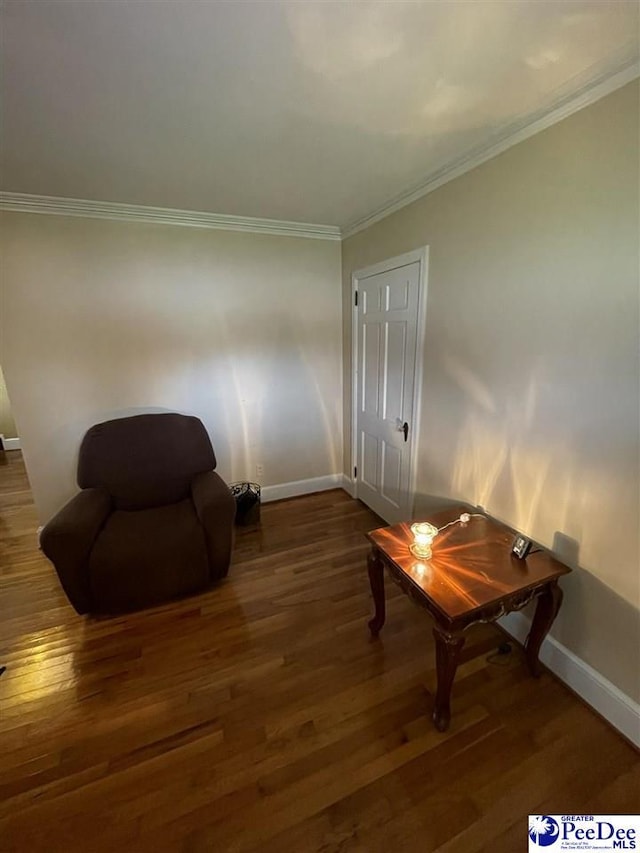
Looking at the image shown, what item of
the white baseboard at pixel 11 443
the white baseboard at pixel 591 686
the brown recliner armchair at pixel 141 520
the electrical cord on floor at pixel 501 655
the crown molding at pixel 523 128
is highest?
the crown molding at pixel 523 128

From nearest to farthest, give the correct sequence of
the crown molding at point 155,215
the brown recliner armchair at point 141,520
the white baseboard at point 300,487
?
1. the brown recliner armchair at point 141,520
2. the crown molding at point 155,215
3. the white baseboard at point 300,487

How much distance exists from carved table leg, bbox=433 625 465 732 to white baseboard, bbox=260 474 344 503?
6.78ft

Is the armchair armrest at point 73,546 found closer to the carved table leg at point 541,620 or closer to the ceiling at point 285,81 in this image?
the ceiling at point 285,81

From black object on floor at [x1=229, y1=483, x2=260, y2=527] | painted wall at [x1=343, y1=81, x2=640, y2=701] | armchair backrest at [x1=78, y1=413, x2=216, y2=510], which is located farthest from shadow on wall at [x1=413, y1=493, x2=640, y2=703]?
armchair backrest at [x1=78, y1=413, x2=216, y2=510]

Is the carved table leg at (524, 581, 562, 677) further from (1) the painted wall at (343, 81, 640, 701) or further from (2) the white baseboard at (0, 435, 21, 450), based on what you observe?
(2) the white baseboard at (0, 435, 21, 450)

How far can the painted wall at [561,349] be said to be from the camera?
1.21 metres

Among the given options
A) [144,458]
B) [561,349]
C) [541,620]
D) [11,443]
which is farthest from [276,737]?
[11,443]

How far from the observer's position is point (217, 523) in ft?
6.48

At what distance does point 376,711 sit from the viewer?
1420 mm

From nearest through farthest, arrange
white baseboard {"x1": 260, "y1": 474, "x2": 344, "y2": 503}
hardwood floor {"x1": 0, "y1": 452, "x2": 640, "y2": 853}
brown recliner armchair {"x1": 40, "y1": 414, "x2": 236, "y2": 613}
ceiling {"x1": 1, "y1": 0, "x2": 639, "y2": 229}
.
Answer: ceiling {"x1": 1, "y1": 0, "x2": 639, "y2": 229} → hardwood floor {"x1": 0, "y1": 452, "x2": 640, "y2": 853} → brown recliner armchair {"x1": 40, "y1": 414, "x2": 236, "y2": 613} → white baseboard {"x1": 260, "y1": 474, "x2": 344, "y2": 503}

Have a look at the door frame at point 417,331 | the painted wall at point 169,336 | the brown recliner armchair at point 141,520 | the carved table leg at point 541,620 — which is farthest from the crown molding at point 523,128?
the brown recliner armchair at point 141,520

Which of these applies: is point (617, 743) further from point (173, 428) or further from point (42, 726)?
point (173, 428)

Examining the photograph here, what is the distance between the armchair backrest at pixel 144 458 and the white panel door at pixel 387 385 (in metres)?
1.28

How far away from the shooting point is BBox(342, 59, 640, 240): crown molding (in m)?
1.14
